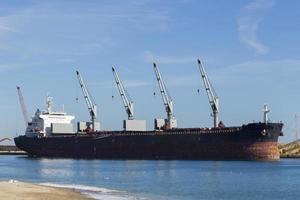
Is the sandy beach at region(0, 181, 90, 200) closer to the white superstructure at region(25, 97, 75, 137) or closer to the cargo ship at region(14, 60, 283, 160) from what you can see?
the cargo ship at region(14, 60, 283, 160)

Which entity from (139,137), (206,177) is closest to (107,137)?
(139,137)

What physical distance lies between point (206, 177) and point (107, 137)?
5961cm

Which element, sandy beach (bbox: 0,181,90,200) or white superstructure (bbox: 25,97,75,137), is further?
white superstructure (bbox: 25,97,75,137)

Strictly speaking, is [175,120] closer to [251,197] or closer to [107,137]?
[107,137]

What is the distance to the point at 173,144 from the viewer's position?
396 feet

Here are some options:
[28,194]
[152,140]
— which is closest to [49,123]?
[152,140]

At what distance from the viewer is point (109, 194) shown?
49844 mm

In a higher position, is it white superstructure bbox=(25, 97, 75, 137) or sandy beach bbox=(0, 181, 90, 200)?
white superstructure bbox=(25, 97, 75, 137)

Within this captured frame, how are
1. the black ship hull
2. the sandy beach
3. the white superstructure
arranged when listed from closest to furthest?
the sandy beach < the black ship hull < the white superstructure

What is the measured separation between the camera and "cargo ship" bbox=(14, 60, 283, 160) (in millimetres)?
112625

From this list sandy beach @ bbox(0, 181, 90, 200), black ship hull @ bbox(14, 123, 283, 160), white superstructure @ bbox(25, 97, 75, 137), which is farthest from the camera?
white superstructure @ bbox(25, 97, 75, 137)

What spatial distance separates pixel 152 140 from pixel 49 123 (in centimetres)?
3833

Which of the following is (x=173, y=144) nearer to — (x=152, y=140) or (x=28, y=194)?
(x=152, y=140)

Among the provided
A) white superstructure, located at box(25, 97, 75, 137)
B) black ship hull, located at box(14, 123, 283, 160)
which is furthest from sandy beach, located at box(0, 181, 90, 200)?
white superstructure, located at box(25, 97, 75, 137)
